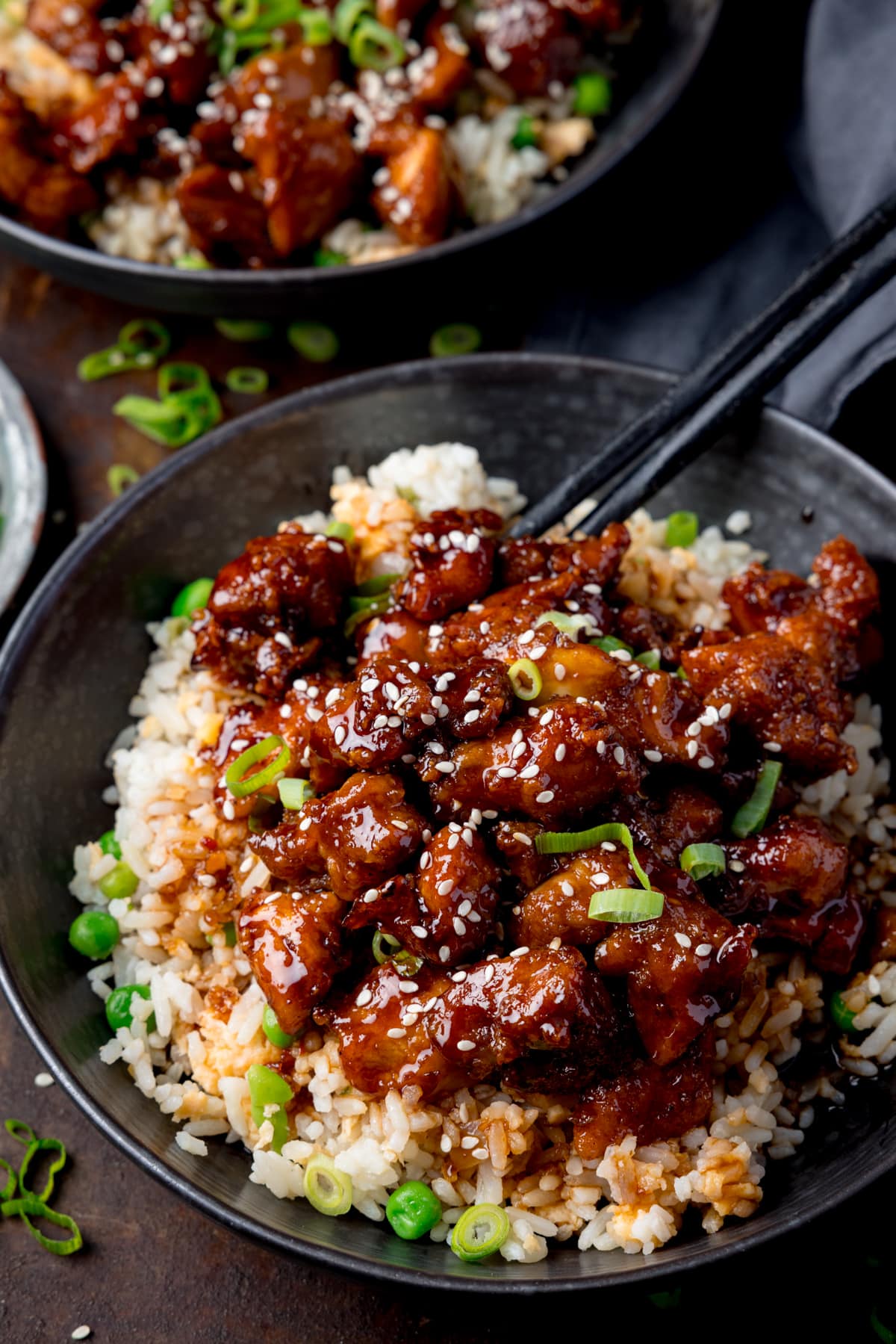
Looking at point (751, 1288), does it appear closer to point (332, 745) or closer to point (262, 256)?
point (332, 745)

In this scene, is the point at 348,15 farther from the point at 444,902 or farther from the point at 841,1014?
the point at 841,1014

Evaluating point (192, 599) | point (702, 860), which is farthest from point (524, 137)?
point (702, 860)

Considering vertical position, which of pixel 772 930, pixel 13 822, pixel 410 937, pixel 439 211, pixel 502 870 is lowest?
pixel 13 822

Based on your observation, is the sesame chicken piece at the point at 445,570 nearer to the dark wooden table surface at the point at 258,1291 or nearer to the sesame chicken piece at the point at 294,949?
the sesame chicken piece at the point at 294,949

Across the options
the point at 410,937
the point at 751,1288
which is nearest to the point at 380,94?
the point at 410,937

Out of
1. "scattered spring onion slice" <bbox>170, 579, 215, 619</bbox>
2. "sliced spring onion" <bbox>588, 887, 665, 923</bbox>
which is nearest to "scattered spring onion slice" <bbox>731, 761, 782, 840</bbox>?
"sliced spring onion" <bbox>588, 887, 665, 923</bbox>

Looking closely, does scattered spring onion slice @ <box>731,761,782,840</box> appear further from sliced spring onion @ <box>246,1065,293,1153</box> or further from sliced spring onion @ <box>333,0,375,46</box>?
sliced spring onion @ <box>333,0,375,46</box>
